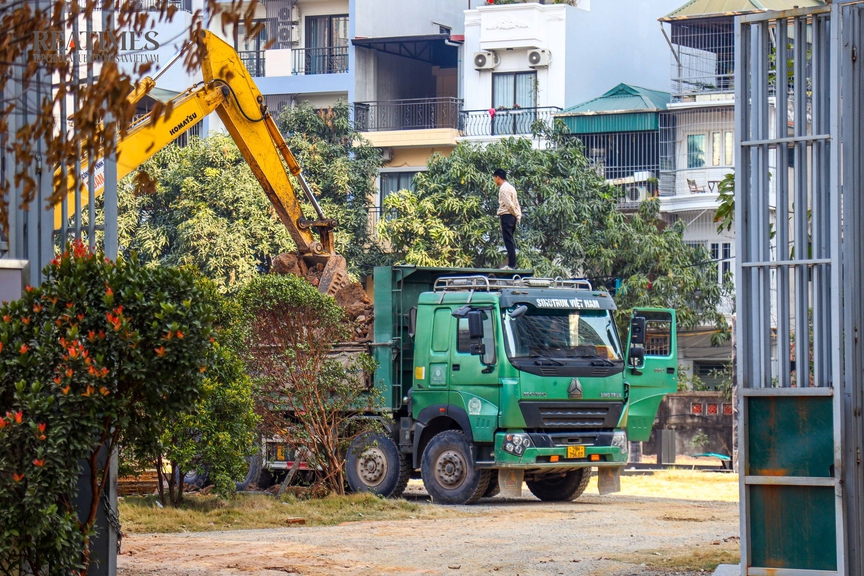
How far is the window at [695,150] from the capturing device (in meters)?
35.2

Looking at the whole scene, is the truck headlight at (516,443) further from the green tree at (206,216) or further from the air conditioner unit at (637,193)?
the air conditioner unit at (637,193)

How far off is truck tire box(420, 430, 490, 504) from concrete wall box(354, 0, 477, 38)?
23.5 m

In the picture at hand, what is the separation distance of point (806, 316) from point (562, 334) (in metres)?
9.53

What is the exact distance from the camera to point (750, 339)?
27.7 ft

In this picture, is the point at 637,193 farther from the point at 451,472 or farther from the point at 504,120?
the point at 451,472

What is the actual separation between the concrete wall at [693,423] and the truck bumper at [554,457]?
6.57 meters

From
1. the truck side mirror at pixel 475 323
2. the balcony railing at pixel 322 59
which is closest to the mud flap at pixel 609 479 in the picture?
the truck side mirror at pixel 475 323

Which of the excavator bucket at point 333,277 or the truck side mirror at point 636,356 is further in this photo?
the excavator bucket at point 333,277

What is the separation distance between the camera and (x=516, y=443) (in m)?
16.9

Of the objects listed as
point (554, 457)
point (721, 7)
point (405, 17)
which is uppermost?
point (405, 17)

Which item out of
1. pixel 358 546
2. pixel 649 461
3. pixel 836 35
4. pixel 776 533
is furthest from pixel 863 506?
pixel 649 461

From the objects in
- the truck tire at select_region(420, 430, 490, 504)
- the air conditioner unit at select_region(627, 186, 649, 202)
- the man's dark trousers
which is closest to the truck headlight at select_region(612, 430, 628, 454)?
the truck tire at select_region(420, 430, 490, 504)

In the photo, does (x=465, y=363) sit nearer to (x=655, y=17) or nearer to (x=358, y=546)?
(x=358, y=546)

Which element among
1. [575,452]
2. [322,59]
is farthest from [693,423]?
[322,59]
